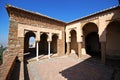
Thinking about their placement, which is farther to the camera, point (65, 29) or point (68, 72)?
point (65, 29)

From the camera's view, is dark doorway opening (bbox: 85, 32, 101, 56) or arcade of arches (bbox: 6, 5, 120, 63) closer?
arcade of arches (bbox: 6, 5, 120, 63)

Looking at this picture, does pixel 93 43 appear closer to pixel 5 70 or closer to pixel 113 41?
pixel 113 41

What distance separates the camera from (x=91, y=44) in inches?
619

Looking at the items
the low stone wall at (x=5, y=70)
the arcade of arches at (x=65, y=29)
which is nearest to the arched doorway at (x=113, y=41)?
the arcade of arches at (x=65, y=29)

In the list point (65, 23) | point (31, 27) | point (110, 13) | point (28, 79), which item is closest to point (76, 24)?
point (65, 23)

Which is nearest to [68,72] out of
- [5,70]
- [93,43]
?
[5,70]

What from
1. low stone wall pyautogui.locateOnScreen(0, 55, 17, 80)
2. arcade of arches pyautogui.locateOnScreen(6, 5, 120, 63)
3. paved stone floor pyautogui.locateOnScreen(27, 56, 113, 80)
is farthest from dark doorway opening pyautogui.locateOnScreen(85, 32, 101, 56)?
low stone wall pyautogui.locateOnScreen(0, 55, 17, 80)

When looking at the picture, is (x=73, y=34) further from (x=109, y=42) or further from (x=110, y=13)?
(x=110, y=13)

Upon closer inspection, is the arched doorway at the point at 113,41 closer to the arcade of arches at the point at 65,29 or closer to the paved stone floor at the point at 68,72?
the arcade of arches at the point at 65,29

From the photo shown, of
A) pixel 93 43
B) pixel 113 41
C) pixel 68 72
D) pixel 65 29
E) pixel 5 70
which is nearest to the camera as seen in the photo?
pixel 5 70

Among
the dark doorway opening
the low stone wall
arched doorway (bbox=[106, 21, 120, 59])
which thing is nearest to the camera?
the low stone wall

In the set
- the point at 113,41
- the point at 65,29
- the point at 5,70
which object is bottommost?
the point at 5,70

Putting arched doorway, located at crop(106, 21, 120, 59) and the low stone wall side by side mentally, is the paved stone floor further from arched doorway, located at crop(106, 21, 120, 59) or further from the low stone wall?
arched doorway, located at crop(106, 21, 120, 59)

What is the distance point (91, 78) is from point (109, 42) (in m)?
7.09
